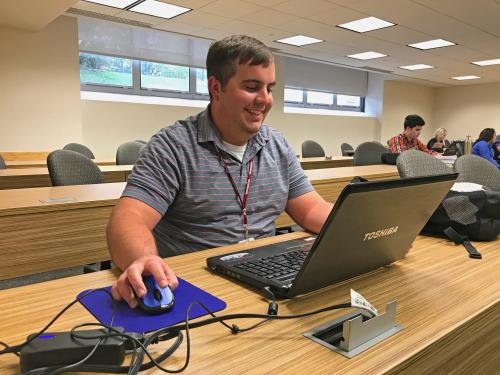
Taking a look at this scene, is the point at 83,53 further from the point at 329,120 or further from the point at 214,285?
the point at 214,285

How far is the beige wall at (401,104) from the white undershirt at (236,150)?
1059 centimetres

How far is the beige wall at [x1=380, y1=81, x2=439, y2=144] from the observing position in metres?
11.2

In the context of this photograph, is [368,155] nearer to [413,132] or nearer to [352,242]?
[413,132]

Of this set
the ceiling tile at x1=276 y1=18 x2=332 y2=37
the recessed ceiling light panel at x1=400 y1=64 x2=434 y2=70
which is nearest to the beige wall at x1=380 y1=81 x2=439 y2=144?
the recessed ceiling light panel at x1=400 y1=64 x2=434 y2=70

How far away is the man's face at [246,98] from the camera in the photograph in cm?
120

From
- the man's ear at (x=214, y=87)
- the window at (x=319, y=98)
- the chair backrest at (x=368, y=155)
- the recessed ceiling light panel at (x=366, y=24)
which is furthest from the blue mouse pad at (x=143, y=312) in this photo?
the window at (x=319, y=98)

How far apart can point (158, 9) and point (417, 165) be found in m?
4.28

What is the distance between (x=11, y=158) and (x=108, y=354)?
5845 mm

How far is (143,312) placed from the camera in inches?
25.7

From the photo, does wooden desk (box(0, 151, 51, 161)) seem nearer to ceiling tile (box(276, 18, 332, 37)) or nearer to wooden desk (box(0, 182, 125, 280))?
ceiling tile (box(276, 18, 332, 37))

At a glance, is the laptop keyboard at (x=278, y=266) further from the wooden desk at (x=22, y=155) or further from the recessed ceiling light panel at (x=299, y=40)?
the recessed ceiling light panel at (x=299, y=40)

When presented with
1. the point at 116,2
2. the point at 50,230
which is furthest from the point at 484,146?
the point at 50,230

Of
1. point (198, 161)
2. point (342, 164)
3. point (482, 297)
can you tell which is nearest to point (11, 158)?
point (342, 164)

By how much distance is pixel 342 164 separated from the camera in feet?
18.0
